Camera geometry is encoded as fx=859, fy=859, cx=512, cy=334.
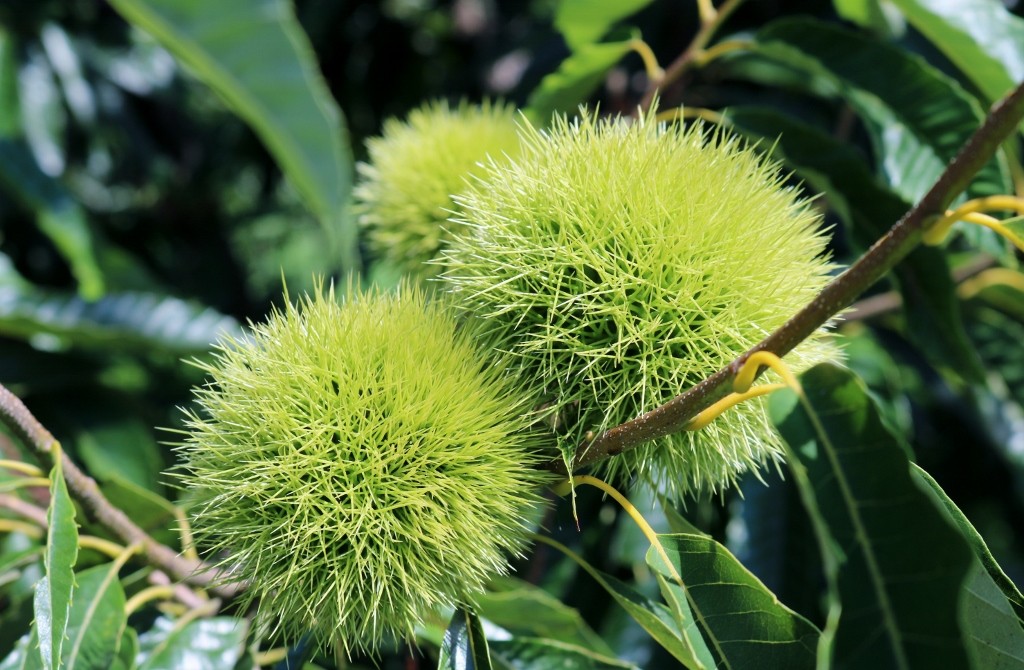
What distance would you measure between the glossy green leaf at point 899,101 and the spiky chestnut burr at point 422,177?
1.27 feet

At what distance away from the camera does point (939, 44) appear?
1.04 m

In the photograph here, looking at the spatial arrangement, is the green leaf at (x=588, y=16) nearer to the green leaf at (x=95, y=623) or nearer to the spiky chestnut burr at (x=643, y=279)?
the spiky chestnut burr at (x=643, y=279)

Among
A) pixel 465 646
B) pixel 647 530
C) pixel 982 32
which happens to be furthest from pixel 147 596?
pixel 982 32

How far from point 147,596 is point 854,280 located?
0.73 meters

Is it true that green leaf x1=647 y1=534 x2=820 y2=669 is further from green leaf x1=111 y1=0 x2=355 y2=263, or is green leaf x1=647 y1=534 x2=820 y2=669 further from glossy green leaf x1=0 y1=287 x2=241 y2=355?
glossy green leaf x1=0 y1=287 x2=241 y2=355

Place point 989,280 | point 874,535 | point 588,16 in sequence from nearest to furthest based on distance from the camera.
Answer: point 874,535, point 588,16, point 989,280

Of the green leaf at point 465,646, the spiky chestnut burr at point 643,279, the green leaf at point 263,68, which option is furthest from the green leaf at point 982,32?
the green leaf at point 465,646

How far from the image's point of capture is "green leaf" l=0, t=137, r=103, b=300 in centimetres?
147

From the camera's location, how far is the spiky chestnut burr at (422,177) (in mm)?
1041

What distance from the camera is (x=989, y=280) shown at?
1379mm

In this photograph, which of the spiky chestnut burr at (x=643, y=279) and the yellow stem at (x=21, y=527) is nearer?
the spiky chestnut burr at (x=643, y=279)

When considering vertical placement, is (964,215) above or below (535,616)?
above

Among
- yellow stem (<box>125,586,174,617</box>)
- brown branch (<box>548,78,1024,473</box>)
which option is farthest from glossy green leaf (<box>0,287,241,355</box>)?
brown branch (<box>548,78,1024,473</box>)

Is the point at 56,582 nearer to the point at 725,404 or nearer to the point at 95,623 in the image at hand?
the point at 95,623
